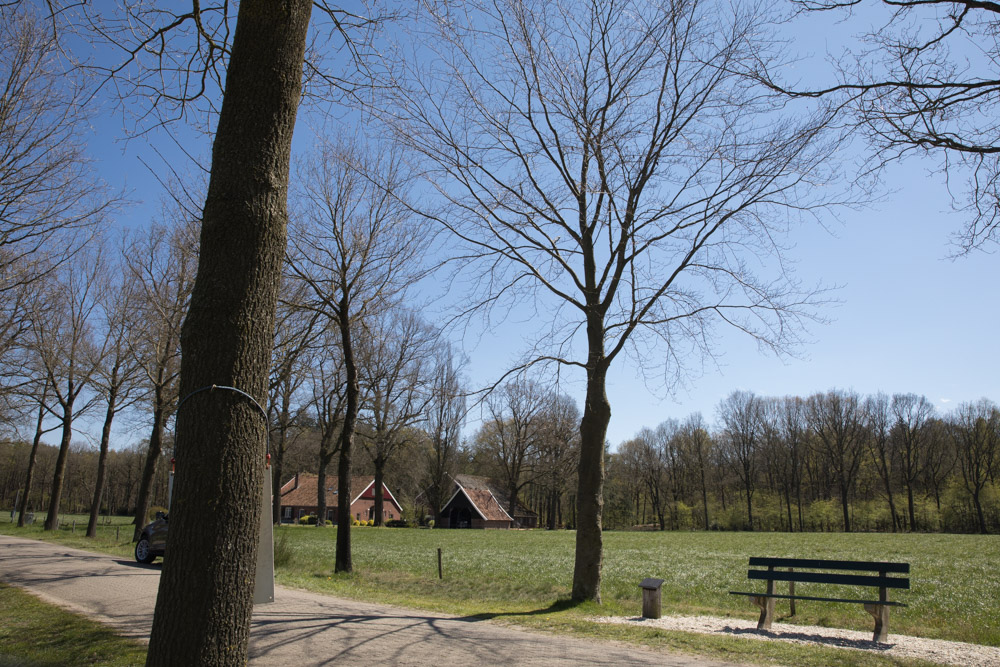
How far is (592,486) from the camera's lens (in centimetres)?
1104

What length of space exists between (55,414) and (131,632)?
2600cm

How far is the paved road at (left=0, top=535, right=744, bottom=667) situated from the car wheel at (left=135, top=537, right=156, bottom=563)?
348 cm

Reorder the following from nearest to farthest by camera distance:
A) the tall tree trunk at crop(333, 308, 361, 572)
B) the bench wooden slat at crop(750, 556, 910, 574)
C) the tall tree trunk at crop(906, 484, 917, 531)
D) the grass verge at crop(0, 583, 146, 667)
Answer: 1. the grass verge at crop(0, 583, 146, 667)
2. the bench wooden slat at crop(750, 556, 910, 574)
3. the tall tree trunk at crop(333, 308, 361, 572)
4. the tall tree trunk at crop(906, 484, 917, 531)

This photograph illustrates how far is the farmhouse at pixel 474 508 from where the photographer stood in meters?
59.3

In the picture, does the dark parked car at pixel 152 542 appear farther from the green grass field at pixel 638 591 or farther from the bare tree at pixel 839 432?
the bare tree at pixel 839 432

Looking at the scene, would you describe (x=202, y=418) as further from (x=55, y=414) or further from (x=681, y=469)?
(x=681, y=469)

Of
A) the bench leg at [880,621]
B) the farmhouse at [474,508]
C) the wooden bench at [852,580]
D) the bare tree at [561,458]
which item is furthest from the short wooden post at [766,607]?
the farmhouse at [474,508]

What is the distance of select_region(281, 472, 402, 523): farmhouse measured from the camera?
6362 centimetres

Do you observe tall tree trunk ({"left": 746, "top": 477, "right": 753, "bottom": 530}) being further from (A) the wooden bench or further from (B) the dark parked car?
(B) the dark parked car

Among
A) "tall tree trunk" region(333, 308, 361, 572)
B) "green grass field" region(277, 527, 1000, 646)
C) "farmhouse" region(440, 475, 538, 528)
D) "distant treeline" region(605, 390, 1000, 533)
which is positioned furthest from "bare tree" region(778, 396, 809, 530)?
"tall tree trunk" region(333, 308, 361, 572)

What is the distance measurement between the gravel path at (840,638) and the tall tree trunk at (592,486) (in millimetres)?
1266

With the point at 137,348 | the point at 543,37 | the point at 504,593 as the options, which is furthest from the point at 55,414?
the point at 543,37

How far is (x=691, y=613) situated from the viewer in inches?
418

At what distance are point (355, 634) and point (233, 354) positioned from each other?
5.31 m
